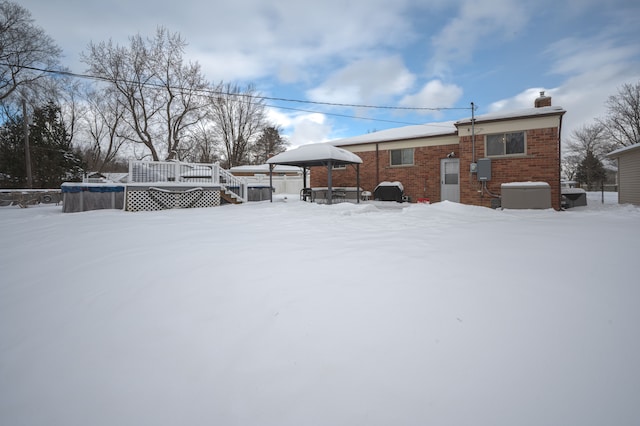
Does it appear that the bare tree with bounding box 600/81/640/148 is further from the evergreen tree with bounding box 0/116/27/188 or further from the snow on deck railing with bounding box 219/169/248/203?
the evergreen tree with bounding box 0/116/27/188

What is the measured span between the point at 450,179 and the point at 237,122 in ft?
92.1

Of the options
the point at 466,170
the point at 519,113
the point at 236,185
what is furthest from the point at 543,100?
the point at 236,185

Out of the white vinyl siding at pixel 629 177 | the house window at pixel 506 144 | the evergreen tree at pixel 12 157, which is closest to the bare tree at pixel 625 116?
the white vinyl siding at pixel 629 177

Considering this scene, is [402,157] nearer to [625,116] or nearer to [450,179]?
[450,179]

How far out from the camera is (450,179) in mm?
13664

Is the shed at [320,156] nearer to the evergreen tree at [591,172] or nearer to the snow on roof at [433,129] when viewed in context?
the snow on roof at [433,129]

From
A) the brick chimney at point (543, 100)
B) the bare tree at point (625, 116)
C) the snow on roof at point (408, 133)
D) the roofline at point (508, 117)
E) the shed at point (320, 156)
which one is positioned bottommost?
the shed at point (320, 156)

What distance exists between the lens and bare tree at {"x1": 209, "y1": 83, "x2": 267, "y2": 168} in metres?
33.0

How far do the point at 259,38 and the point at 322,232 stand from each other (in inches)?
503

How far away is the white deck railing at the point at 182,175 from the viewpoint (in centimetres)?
1113

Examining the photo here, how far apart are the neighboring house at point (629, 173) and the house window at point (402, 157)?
9.28 metres

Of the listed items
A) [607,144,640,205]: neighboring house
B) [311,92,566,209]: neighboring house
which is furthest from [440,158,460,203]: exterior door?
[607,144,640,205]: neighboring house

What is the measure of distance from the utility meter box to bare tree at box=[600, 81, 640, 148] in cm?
2980

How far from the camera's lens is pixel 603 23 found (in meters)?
9.86
